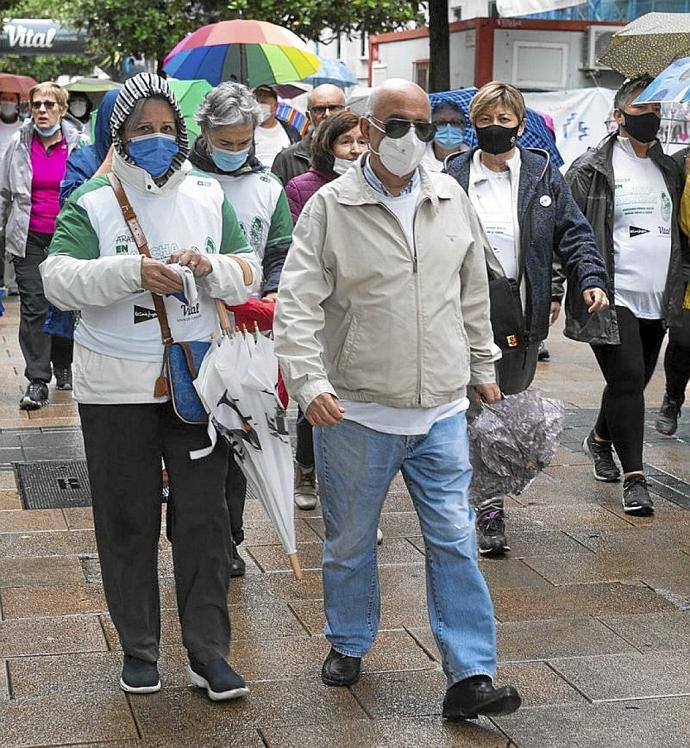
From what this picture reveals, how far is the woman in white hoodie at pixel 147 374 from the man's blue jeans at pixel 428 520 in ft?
1.18

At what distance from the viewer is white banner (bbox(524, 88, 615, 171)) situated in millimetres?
20500

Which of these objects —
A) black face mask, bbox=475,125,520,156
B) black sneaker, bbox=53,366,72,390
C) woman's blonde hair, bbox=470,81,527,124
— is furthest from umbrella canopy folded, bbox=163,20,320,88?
black face mask, bbox=475,125,520,156

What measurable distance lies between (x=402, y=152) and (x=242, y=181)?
1.67 m

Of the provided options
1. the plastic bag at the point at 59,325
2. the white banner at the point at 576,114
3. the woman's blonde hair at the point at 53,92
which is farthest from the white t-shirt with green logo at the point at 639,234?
the white banner at the point at 576,114

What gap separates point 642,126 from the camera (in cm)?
717

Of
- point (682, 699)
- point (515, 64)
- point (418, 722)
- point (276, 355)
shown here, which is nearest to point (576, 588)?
point (682, 699)

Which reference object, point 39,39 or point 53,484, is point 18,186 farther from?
point 39,39

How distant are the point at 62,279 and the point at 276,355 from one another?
68 centimetres

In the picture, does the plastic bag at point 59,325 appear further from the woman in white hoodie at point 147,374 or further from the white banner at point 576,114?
the white banner at point 576,114

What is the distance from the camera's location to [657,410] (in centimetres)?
985

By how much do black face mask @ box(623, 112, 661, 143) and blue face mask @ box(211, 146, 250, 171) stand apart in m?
2.22

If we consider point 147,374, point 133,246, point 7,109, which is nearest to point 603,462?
point 147,374

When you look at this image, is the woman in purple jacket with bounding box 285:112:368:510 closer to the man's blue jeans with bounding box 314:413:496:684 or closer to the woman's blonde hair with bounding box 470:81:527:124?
the woman's blonde hair with bounding box 470:81:527:124

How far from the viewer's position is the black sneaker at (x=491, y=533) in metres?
6.35
